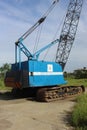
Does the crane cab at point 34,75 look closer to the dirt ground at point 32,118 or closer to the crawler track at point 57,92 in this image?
the crawler track at point 57,92

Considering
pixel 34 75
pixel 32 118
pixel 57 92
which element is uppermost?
pixel 34 75

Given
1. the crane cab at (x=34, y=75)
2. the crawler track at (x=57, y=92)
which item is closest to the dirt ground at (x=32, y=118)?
the crawler track at (x=57, y=92)

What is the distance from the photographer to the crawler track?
664 inches

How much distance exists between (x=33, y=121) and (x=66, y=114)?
6.30ft

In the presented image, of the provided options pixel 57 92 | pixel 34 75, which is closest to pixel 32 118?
pixel 34 75

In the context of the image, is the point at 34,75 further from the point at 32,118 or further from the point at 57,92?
the point at 32,118

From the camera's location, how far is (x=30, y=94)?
19172 mm

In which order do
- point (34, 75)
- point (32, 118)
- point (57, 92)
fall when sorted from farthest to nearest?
point (57, 92) → point (34, 75) → point (32, 118)

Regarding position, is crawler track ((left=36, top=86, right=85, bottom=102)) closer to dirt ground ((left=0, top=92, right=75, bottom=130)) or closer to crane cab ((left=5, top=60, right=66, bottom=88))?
crane cab ((left=5, top=60, right=66, bottom=88))

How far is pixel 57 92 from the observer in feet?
59.1

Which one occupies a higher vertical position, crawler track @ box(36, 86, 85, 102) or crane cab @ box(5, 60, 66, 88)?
crane cab @ box(5, 60, 66, 88)

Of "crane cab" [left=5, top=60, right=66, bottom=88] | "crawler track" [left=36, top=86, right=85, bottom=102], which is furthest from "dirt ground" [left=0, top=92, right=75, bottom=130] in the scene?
"crane cab" [left=5, top=60, right=66, bottom=88]

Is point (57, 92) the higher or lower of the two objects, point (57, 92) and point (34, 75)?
the lower

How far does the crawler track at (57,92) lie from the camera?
55.4 feet
